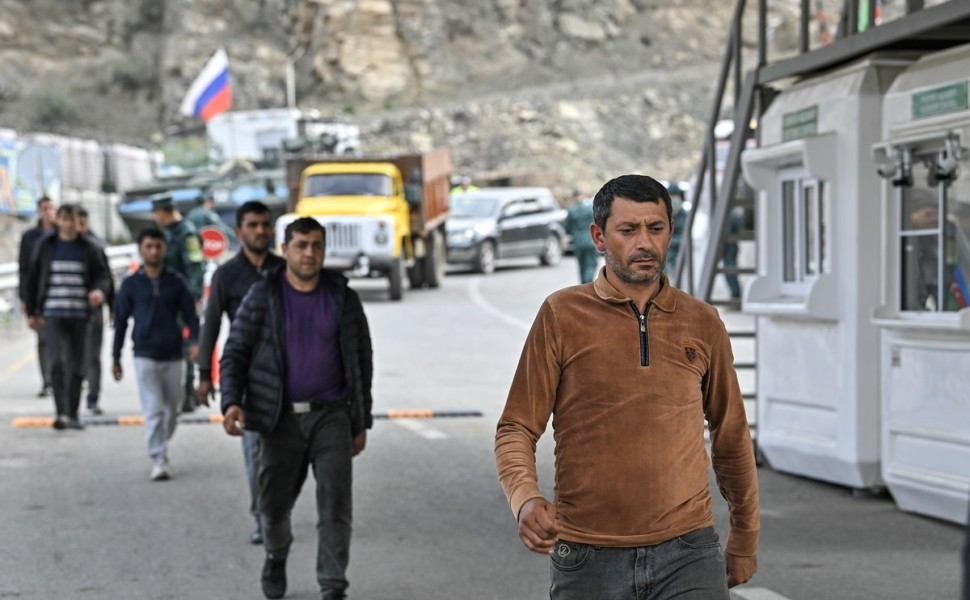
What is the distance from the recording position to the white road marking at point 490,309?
79.0 ft

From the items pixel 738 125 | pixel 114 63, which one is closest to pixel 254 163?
pixel 738 125

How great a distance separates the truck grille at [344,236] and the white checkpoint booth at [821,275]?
18.1 metres

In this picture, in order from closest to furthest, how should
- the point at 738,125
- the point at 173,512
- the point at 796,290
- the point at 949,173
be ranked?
the point at 949,173 < the point at 173,512 < the point at 796,290 < the point at 738,125

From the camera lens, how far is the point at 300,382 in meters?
7.27

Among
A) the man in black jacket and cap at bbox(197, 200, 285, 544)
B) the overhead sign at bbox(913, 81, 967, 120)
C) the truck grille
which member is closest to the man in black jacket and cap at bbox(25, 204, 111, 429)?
the man in black jacket and cap at bbox(197, 200, 285, 544)

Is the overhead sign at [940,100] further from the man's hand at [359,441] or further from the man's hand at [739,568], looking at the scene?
the man's hand at [739,568]

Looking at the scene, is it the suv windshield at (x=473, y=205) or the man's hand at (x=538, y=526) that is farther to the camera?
the suv windshield at (x=473, y=205)

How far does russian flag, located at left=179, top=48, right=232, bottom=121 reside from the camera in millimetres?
51219

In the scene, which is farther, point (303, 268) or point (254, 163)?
point (254, 163)

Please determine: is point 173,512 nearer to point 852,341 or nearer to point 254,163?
point 852,341

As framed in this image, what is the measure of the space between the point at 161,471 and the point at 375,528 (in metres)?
2.35

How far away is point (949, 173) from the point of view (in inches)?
352

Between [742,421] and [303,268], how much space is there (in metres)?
3.32

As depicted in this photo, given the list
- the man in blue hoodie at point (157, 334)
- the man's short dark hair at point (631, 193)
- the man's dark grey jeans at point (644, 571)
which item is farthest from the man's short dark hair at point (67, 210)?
the man's dark grey jeans at point (644, 571)
